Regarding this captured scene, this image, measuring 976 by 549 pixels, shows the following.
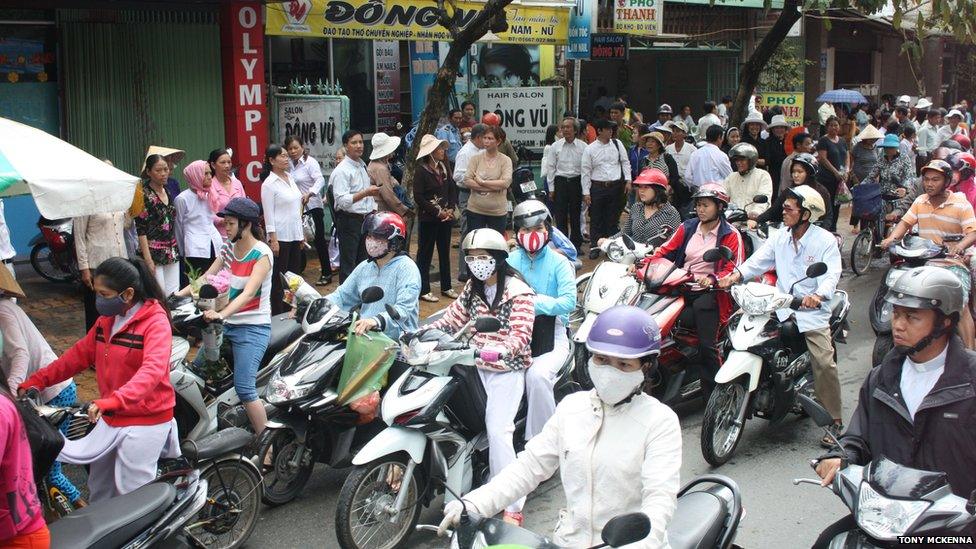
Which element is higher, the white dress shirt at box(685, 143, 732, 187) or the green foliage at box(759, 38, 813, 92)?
the green foliage at box(759, 38, 813, 92)

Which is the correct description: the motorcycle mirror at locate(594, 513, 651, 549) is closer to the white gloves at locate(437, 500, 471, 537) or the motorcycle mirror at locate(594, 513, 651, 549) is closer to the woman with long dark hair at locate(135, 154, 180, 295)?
the white gloves at locate(437, 500, 471, 537)

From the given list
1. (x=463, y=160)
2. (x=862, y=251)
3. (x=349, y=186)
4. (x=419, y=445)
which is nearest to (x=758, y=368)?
(x=419, y=445)

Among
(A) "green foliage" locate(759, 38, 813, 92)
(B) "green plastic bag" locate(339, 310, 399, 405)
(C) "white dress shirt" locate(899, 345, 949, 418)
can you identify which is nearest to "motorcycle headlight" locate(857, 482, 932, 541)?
(C) "white dress shirt" locate(899, 345, 949, 418)

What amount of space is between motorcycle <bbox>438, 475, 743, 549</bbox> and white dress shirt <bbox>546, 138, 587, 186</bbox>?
930cm

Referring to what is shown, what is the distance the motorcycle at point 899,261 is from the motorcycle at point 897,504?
10.8 ft

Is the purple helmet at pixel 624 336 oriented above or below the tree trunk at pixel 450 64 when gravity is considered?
below

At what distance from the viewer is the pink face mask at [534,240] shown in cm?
680

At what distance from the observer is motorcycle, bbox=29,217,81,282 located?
10070 mm

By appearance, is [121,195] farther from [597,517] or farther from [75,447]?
[597,517]

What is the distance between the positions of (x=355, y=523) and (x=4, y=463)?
2101 mm

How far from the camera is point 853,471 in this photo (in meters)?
4.10

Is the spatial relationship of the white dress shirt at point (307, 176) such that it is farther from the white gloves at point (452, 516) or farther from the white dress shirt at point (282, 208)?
the white gloves at point (452, 516)

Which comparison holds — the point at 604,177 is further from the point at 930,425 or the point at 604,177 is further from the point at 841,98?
the point at 841,98

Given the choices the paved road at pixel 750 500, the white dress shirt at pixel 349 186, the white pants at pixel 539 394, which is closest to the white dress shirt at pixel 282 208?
the white dress shirt at pixel 349 186
